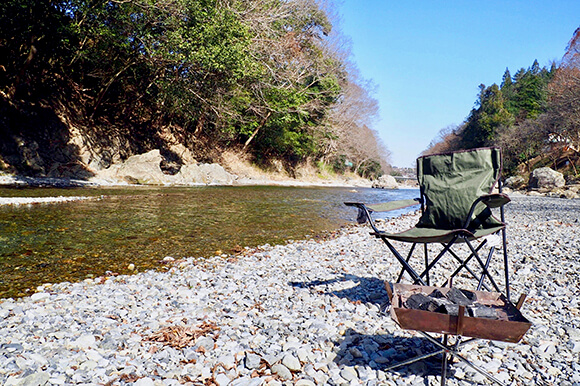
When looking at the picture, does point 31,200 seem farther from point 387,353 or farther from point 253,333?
point 387,353

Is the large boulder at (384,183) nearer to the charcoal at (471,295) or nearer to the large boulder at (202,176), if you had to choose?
the large boulder at (202,176)

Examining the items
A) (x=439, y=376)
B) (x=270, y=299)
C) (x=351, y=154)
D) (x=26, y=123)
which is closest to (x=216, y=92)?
(x=26, y=123)

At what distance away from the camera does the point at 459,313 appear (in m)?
1.81

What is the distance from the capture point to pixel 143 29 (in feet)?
44.7

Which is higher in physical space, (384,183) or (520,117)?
(520,117)

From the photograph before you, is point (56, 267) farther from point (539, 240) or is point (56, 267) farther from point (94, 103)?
point (94, 103)

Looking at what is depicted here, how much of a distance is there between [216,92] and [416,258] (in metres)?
14.5

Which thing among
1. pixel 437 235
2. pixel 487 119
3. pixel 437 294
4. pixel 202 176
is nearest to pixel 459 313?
pixel 437 294

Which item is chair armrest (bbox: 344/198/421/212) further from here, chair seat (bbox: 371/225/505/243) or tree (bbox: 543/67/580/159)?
tree (bbox: 543/67/580/159)

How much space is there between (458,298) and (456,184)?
1.32 m

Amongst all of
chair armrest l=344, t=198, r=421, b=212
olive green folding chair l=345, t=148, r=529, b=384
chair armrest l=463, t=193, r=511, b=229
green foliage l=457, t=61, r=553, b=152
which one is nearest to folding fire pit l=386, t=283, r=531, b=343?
olive green folding chair l=345, t=148, r=529, b=384

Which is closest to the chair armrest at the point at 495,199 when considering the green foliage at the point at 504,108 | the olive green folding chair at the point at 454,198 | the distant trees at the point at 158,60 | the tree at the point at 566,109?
the olive green folding chair at the point at 454,198

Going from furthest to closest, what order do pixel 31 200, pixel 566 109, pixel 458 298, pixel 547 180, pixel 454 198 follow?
1. pixel 566 109
2. pixel 547 180
3. pixel 31 200
4. pixel 454 198
5. pixel 458 298

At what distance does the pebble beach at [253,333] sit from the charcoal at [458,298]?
0.32 metres
